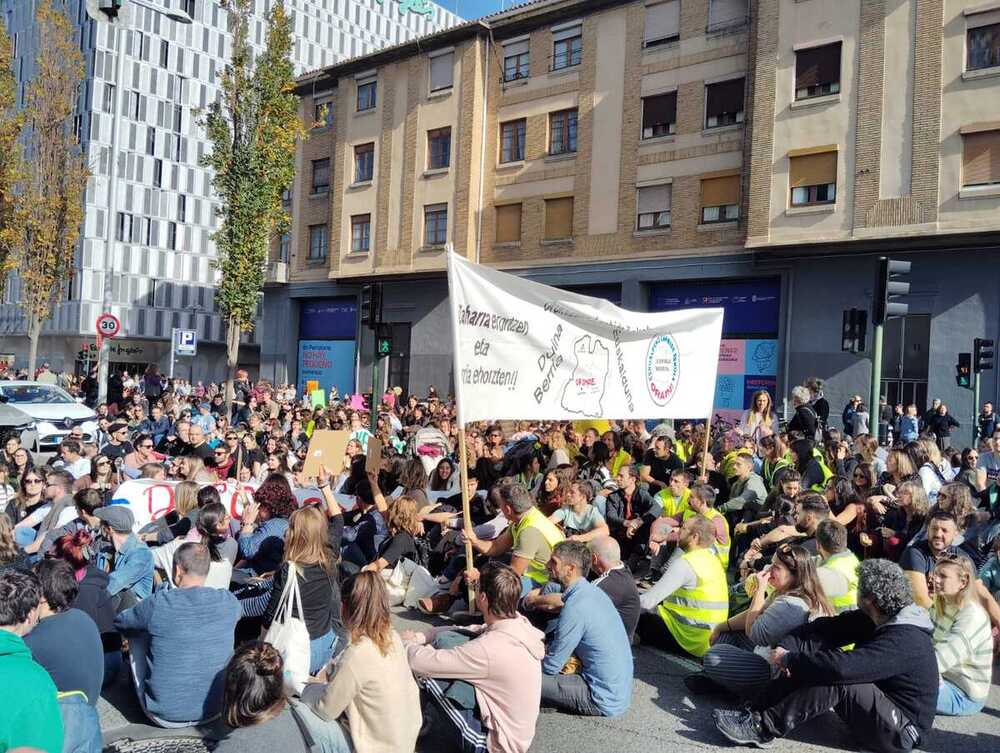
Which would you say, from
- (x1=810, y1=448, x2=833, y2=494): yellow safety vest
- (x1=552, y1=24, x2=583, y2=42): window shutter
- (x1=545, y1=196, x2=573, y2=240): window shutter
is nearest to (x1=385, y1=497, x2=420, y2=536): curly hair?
(x1=810, y1=448, x2=833, y2=494): yellow safety vest

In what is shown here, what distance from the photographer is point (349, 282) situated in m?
32.9

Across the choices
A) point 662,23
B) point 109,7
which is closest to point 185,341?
point 109,7

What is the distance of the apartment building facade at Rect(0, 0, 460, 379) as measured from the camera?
194 feet

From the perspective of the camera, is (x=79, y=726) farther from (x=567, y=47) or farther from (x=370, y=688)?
(x=567, y=47)

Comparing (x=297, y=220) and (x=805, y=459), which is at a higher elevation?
(x=297, y=220)

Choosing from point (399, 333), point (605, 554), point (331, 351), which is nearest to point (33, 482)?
point (605, 554)

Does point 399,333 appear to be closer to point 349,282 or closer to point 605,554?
point 349,282

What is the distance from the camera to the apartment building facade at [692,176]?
20484mm

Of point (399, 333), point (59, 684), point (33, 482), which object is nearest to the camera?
point (59, 684)

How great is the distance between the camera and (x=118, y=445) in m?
13.0

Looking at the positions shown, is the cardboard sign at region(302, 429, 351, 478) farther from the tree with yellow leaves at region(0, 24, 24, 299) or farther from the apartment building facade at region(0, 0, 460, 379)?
the apartment building facade at region(0, 0, 460, 379)

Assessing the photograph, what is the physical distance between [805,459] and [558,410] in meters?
4.61

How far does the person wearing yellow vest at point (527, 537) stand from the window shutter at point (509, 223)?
2134 cm

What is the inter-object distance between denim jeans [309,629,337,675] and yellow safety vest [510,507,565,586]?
1.94 metres
